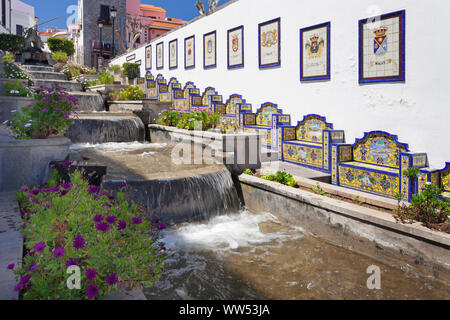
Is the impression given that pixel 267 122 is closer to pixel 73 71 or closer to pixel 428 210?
pixel 428 210

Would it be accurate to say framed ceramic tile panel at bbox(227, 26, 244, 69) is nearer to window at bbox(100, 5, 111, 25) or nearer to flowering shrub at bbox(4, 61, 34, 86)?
flowering shrub at bbox(4, 61, 34, 86)

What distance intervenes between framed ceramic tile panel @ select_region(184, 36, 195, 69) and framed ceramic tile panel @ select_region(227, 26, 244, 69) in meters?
2.82

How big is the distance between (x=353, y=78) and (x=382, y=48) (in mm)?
829

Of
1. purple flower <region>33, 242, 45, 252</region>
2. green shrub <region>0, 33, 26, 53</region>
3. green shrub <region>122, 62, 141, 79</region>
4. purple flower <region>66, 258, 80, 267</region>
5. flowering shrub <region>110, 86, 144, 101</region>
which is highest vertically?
green shrub <region>0, 33, 26, 53</region>

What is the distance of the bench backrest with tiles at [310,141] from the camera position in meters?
7.21

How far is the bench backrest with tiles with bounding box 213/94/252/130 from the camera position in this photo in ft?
33.7

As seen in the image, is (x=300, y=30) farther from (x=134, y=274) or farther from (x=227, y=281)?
(x=134, y=274)

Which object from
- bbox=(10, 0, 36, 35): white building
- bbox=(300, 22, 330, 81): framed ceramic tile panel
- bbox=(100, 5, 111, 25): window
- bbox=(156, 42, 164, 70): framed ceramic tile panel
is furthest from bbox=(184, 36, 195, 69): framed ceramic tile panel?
bbox=(10, 0, 36, 35): white building

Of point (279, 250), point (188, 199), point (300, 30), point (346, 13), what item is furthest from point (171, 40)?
point (279, 250)

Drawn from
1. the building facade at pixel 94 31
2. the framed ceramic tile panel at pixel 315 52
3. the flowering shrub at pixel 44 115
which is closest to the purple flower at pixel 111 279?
the flowering shrub at pixel 44 115

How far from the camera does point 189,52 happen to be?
569 inches

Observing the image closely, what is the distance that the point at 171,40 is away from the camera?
1608 centimetres

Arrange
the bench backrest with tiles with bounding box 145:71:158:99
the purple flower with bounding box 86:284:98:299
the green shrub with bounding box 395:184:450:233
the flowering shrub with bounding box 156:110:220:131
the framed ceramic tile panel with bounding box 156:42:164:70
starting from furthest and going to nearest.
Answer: the framed ceramic tile panel with bounding box 156:42:164:70 < the bench backrest with tiles with bounding box 145:71:158:99 < the flowering shrub with bounding box 156:110:220:131 < the green shrub with bounding box 395:184:450:233 < the purple flower with bounding box 86:284:98:299

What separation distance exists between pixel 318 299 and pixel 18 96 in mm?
7872
